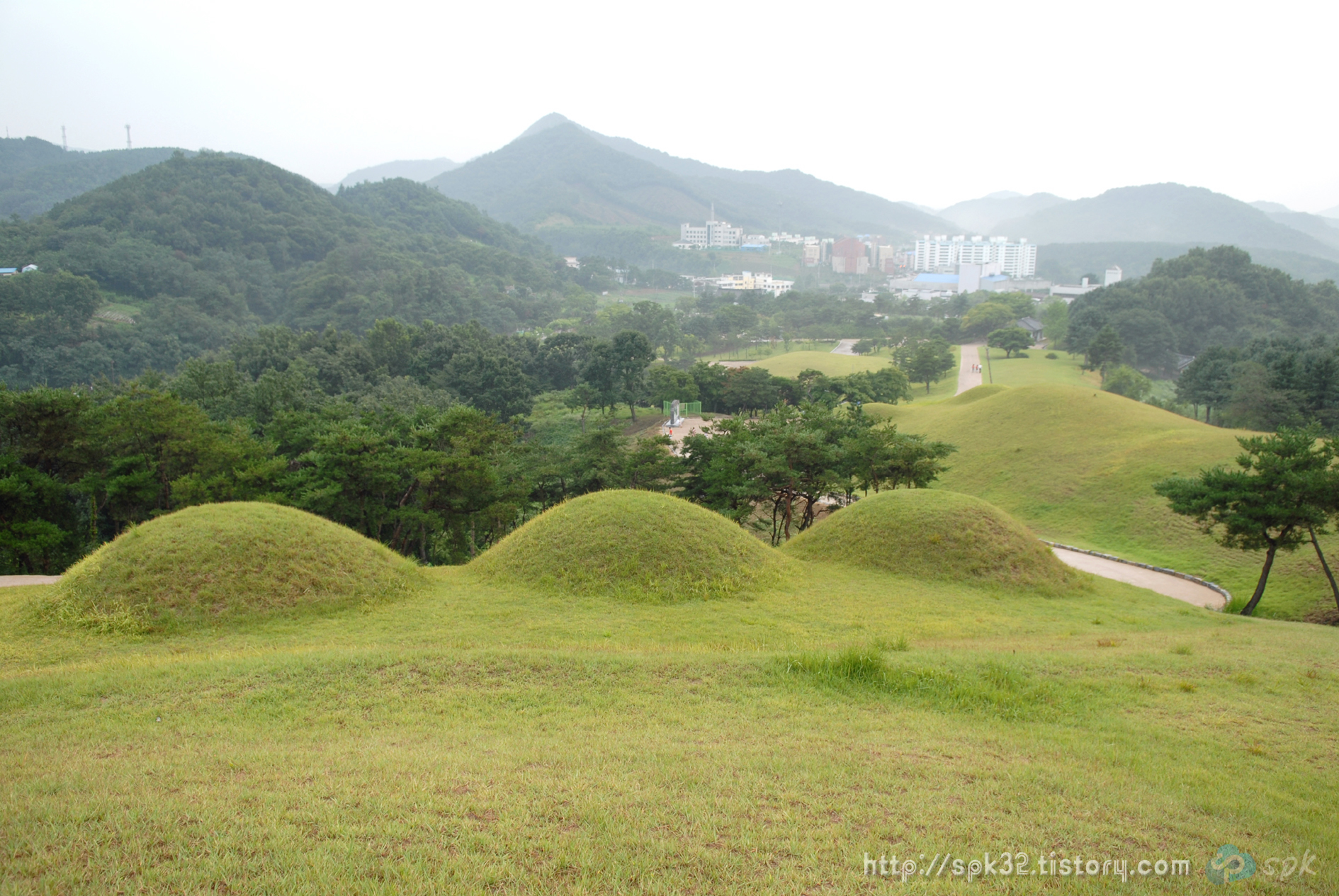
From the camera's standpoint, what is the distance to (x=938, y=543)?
1647 cm

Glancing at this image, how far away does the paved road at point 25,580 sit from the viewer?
1446 centimetres

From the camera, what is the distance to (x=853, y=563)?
16609 millimetres

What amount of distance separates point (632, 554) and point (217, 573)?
24.2ft

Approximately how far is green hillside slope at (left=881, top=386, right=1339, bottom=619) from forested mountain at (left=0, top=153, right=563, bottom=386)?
71673 mm

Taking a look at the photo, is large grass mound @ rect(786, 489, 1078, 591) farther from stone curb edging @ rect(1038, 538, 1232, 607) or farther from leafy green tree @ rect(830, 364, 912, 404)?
leafy green tree @ rect(830, 364, 912, 404)

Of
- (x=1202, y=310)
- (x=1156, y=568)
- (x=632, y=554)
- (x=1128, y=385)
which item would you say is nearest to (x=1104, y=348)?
(x=1128, y=385)

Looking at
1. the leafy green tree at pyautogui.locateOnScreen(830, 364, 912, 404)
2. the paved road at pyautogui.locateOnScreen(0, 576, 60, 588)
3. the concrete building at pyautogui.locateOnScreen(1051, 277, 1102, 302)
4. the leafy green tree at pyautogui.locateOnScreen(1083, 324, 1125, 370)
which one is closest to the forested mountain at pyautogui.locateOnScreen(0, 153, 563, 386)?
the leafy green tree at pyautogui.locateOnScreen(830, 364, 912, 404)

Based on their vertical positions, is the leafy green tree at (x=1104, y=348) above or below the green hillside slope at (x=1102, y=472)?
above

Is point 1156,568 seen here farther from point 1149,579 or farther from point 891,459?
point 891,459

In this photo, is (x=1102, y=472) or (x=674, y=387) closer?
(x=1102, y=472)

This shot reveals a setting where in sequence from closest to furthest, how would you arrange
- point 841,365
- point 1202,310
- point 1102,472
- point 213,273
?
point 1102,472 < point 841,365 < point 1202,310 < point 213,273

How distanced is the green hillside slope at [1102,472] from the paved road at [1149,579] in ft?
4.32

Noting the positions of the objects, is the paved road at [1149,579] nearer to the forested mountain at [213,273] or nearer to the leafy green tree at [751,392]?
the leafy green tree at [751,392]

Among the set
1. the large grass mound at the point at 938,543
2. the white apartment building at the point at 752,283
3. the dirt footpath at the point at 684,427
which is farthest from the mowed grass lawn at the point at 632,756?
the white apartment building at the point at 752,283
